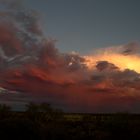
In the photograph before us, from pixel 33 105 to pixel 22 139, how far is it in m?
22.1

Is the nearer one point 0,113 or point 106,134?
point 106,134

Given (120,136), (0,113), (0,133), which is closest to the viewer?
(0,133)

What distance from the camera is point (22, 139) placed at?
42.2 meters

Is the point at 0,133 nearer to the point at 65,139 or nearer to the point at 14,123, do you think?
the point at 14,123

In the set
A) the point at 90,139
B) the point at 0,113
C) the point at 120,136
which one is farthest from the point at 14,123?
the point at 0,113

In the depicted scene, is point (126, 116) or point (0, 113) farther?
point (0, 113)

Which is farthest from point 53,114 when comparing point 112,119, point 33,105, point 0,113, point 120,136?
point 120,136

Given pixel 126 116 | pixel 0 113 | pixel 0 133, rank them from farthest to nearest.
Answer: pixel 0 113
pixel 126 116
pixel 0 133

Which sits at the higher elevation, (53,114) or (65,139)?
(53,114)

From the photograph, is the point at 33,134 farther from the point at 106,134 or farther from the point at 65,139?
the point at 106,134

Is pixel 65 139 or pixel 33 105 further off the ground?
pixel 33 105

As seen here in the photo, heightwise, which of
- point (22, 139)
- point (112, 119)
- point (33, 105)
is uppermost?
point (33, 105)

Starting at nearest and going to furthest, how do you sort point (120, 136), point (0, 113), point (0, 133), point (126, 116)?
point (0, 133)
point (120, 136)
point (126, 116)
point (0, 113)

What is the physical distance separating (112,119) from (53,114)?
55.0 feet
